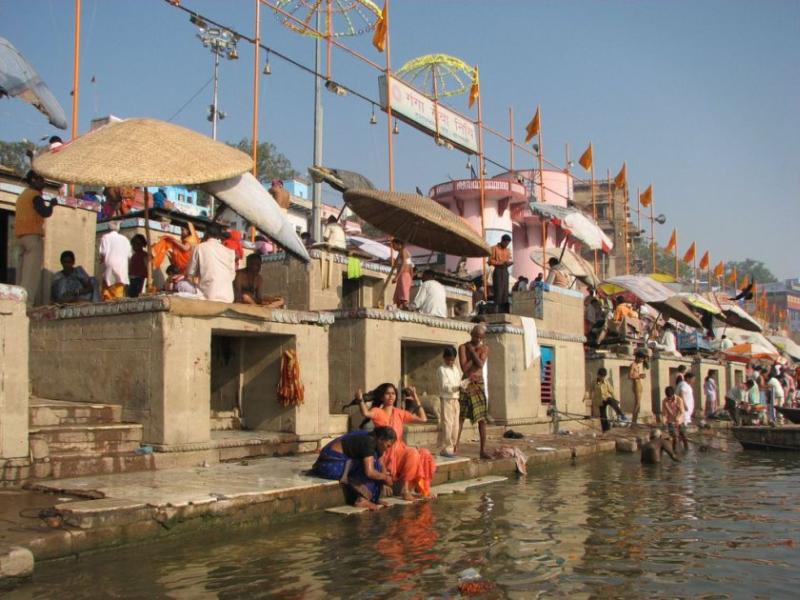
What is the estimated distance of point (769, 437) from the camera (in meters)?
18.0

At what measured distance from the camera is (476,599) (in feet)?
17.9

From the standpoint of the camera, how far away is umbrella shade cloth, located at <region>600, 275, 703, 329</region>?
2206 cm

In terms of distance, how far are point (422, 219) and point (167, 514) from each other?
24.8ft

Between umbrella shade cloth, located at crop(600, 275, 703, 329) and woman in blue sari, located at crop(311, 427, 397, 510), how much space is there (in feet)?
49.4

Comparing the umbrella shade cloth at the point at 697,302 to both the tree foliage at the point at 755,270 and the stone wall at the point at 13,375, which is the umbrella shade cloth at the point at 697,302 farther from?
the tree foliage at the point at 755,270

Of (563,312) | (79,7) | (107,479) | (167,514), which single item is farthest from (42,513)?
(563,312)

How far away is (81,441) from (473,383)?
5512 mm

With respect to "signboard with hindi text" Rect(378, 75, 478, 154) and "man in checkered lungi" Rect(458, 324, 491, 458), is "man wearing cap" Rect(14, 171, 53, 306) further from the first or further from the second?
"signboard with hindi text" Rect(378, 75, 478, 154)

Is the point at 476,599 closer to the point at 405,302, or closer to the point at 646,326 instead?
the point at 405,302

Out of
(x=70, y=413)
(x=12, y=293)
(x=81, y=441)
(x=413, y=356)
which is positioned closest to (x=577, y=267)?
(x=413, y=356)

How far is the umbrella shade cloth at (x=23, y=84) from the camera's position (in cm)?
1199

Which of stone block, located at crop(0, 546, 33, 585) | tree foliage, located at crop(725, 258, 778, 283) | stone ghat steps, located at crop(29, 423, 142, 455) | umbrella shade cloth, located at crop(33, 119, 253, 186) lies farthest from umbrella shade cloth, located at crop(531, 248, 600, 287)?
tree foliage, located at crop(725, 258, 778, 283)

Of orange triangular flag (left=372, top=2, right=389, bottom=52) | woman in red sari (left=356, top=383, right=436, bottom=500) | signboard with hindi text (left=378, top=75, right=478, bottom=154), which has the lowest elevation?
woman in red sari (left=356, top=383, right=436, bottom=500)

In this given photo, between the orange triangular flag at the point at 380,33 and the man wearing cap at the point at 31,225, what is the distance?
988 cm
